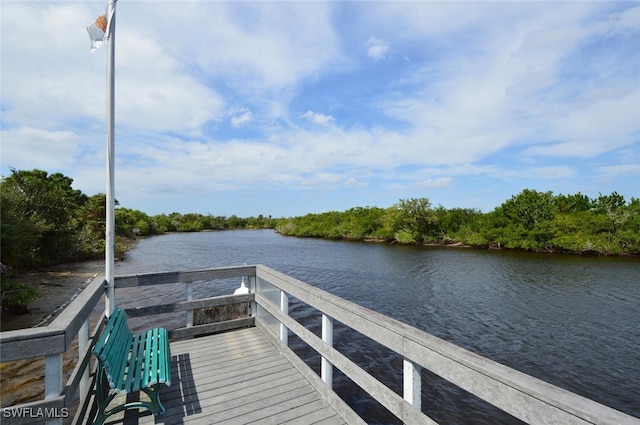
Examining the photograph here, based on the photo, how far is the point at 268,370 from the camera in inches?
142

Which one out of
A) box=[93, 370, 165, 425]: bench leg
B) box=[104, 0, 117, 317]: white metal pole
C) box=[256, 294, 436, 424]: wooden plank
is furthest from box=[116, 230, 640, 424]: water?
box=[104, 0, 117, 317]: white metal pole

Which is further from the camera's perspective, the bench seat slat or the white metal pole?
the white metal pole

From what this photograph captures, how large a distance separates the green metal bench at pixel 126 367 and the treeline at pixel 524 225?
35.7 metres

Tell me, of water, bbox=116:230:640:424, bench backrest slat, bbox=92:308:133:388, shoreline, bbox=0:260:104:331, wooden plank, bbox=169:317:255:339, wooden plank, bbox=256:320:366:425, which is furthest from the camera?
shoreline, bbox=0:260:104:331

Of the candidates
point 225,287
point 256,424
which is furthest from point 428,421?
point 225,287

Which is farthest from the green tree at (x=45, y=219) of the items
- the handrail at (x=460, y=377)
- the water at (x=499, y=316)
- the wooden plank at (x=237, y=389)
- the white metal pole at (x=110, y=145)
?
the handrail at (x=460, y=377)

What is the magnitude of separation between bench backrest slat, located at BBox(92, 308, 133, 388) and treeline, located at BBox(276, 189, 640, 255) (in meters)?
35.8

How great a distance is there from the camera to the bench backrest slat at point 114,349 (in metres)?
2.42

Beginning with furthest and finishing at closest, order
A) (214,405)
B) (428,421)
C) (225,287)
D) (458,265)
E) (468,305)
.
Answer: (458,265) < (225,287) < (468,305) < (214,405) < (428,421)

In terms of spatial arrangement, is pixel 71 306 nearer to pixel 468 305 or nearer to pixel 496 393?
pixel 496 393

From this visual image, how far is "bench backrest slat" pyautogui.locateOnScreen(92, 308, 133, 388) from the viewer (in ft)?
7.95

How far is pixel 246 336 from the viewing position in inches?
177

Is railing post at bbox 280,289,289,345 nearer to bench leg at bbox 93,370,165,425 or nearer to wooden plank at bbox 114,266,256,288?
wooden plank at bbox 114,266,256,288

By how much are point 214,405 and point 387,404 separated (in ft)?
5.24
